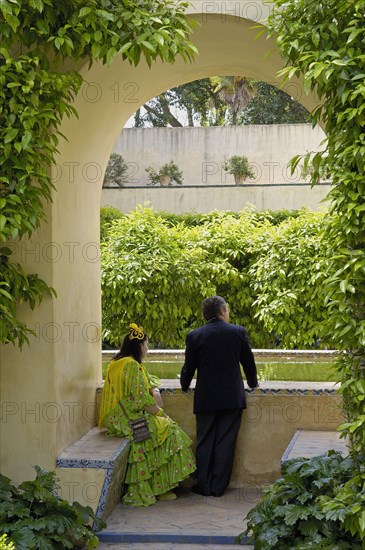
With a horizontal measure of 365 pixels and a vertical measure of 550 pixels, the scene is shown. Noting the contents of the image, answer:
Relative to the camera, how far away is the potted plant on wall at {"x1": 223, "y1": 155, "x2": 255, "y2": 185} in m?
21.4

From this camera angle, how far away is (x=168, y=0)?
581 cm

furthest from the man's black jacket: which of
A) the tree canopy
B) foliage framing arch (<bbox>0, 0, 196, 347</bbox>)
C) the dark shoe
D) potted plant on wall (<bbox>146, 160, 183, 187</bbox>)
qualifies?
the tree canopy

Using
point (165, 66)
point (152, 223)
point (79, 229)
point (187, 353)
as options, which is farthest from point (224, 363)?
point (152, 223)

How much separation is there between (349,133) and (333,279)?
758 millimetres

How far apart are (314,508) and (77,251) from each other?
2822 mm

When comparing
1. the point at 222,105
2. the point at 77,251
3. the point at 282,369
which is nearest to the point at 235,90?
the point at 222,105

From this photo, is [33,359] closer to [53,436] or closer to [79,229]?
[53,436]

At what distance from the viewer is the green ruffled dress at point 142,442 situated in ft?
21.9

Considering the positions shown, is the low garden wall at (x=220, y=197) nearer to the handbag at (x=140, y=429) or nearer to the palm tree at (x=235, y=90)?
the palm tree at (x=235, y=90)

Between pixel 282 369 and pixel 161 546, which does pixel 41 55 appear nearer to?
pixel 161 546

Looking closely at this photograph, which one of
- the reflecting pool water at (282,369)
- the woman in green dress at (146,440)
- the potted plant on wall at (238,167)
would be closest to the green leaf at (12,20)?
the woman in green dress at (146,440)

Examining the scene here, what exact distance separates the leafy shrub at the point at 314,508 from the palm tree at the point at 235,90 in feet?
61.4

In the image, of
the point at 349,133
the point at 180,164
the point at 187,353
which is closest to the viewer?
the point at 349,133

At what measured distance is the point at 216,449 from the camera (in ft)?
23.0
